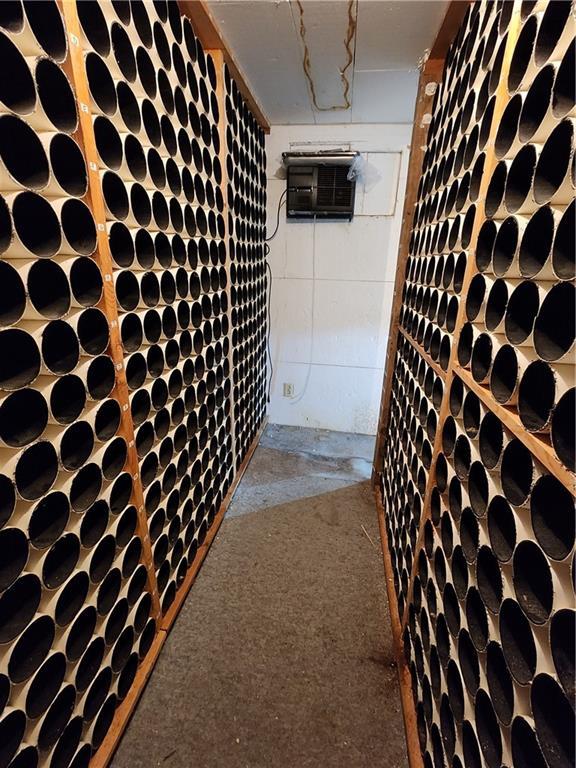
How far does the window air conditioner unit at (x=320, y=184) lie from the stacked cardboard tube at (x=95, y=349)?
903 millimetres

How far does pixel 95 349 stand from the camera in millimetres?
872

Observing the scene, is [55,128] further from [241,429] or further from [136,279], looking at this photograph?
[241,429]

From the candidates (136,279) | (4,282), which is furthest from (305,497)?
(4,282)

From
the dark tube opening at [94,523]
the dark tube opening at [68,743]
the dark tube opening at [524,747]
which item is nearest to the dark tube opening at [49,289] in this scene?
the dark tube opening at [94,523]

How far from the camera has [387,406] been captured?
2.08m

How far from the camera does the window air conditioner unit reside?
2.36 metres

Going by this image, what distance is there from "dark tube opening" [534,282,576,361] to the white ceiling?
1370 mm

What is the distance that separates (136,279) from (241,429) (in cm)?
144

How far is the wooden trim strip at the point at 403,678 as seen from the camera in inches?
41.1

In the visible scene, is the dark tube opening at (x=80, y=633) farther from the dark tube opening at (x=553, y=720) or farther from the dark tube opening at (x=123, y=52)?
the dark tube opening at (x=123, y=52)

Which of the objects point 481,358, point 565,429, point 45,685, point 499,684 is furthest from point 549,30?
point 45,685

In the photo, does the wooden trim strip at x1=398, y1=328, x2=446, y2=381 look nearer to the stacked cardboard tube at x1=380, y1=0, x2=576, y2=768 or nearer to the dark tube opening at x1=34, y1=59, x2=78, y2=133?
the stacked cardboard tube at x1=380, y1=0, x2=576, y2=768

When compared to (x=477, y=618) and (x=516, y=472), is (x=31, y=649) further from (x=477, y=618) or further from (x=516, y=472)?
(x=516, y=472)

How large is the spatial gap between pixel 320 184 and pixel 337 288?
716mm
